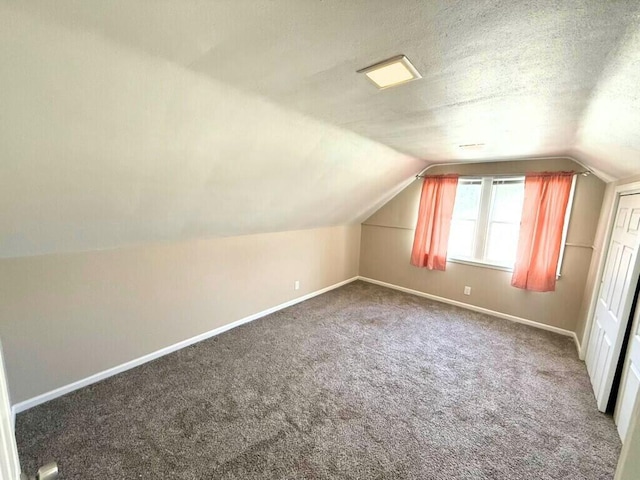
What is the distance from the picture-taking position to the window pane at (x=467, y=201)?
13.1 feet

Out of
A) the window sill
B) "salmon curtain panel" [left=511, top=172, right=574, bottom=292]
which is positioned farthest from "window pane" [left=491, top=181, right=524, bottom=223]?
the window sill

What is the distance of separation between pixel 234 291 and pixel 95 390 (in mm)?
1470

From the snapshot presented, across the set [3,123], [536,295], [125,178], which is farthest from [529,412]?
[3,123]

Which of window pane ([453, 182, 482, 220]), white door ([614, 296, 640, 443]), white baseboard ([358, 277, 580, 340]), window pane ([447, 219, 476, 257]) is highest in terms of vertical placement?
window pane ([453, 182, 482, 220])

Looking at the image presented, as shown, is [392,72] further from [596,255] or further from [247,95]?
[596,255]

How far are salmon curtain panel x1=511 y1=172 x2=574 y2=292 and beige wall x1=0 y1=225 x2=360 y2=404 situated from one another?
3.14m

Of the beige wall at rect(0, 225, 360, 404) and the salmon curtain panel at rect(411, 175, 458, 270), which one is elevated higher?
the salmon curtain panel at rect(411, 175, 458, 270)

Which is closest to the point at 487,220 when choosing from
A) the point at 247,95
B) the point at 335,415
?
the point at 335,415

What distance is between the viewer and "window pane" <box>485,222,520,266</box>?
3.73 metres

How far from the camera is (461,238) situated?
4.19m

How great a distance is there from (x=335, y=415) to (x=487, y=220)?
334cm

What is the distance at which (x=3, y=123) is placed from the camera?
1.11m

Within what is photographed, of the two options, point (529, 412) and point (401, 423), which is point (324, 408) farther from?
point (529, 412)

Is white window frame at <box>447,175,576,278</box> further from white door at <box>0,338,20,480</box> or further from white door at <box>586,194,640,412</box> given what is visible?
white door at <box>0,338,20,480</box>
